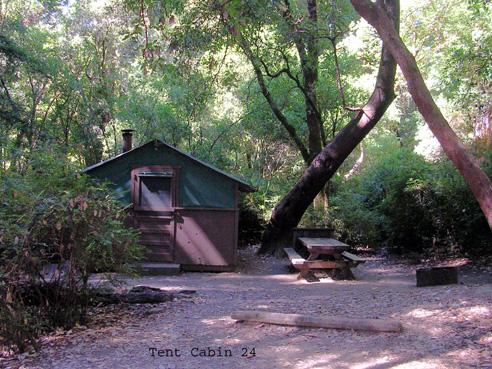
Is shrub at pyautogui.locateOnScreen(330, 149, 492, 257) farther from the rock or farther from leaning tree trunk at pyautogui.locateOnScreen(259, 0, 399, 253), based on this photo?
the rock

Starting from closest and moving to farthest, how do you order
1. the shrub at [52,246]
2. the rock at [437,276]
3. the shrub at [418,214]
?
1. the shrub at [52,246]
2. the rock at [437,276]
3. the shrub at [418,214]

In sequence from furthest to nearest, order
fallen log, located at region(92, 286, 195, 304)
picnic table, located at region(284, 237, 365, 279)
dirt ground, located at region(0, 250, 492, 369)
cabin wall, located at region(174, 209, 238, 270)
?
cabin wall, located at region(174, 209, 238, 270), picnic table, located at region(284, 237, 365, 279), fallen log, located at region(92, 286, 195, 304), dirt ground, located at region(0, 250, 492, 369)

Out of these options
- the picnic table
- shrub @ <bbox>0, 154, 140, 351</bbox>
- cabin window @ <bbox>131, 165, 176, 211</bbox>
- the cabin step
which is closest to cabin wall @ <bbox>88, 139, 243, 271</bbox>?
cabin window @ <bbox>131, 165, 176, 211</bbox>

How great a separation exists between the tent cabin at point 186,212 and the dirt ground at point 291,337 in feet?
13.9

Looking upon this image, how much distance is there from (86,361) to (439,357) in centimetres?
368

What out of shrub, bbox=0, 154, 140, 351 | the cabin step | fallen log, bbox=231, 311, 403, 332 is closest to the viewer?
fallen log, bbox=231, 311, 403, 332

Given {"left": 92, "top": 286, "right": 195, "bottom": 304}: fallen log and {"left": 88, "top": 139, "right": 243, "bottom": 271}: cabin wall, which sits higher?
{"left": 88, "top": 139, "right": 243, "bottom": 271}: cabin wall

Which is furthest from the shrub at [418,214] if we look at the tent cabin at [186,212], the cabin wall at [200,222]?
the cabin wall at [200,222]

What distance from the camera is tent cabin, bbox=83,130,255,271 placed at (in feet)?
43.8

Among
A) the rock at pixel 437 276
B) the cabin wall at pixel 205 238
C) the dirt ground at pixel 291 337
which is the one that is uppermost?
the cabin wall at pixel 205 238

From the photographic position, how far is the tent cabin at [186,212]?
13.4 m

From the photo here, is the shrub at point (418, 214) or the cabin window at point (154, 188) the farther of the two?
the cabin window at point (154, 188)

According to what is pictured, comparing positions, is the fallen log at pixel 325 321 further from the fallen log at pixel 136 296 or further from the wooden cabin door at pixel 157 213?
the wooden cabin door at pixel 157 213

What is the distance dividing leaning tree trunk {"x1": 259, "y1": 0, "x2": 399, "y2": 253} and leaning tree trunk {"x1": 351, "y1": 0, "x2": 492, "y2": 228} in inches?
206
